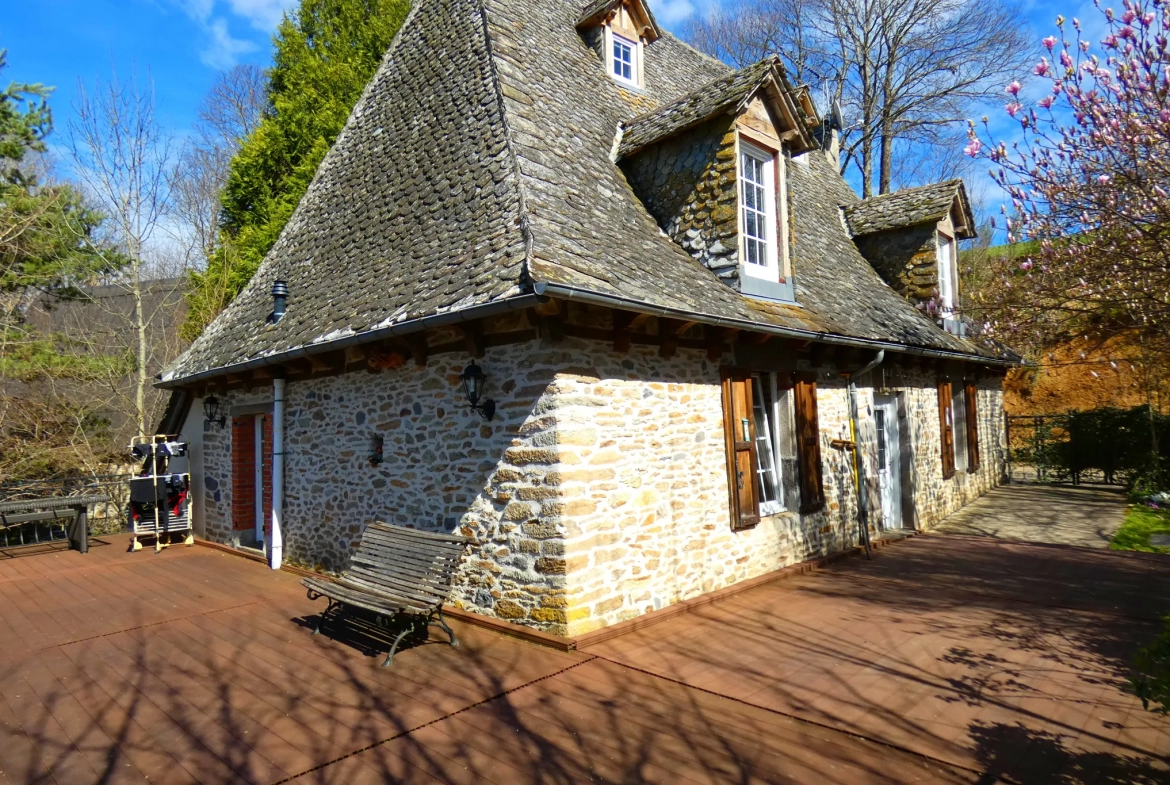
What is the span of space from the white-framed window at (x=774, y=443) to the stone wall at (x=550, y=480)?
0.28 metres

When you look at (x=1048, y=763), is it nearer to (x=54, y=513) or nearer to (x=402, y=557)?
(x=402, y=557)

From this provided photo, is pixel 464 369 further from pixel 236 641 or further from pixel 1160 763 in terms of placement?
pixel 1160 763

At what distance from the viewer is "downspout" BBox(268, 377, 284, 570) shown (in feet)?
28.0

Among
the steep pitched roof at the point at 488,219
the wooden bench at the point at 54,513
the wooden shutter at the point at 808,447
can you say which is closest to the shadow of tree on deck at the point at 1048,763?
the steep pitched roof at the point at 488,219

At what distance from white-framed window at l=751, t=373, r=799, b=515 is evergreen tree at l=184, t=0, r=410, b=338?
38.3 ft

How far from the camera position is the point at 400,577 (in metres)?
5.70

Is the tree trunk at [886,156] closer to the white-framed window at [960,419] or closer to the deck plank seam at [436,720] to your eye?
the white-framed window at [960,419]

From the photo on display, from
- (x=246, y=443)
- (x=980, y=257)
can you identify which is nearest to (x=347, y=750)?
(x=246, y=443)

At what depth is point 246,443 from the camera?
9945mm

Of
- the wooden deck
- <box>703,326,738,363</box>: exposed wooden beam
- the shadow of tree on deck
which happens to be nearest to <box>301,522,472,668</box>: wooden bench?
the wooden deck

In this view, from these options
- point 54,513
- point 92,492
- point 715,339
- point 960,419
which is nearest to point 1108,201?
point 715,339

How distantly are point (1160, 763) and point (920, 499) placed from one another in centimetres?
808

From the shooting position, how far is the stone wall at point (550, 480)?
5.49m

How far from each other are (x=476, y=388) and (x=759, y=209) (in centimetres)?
433
